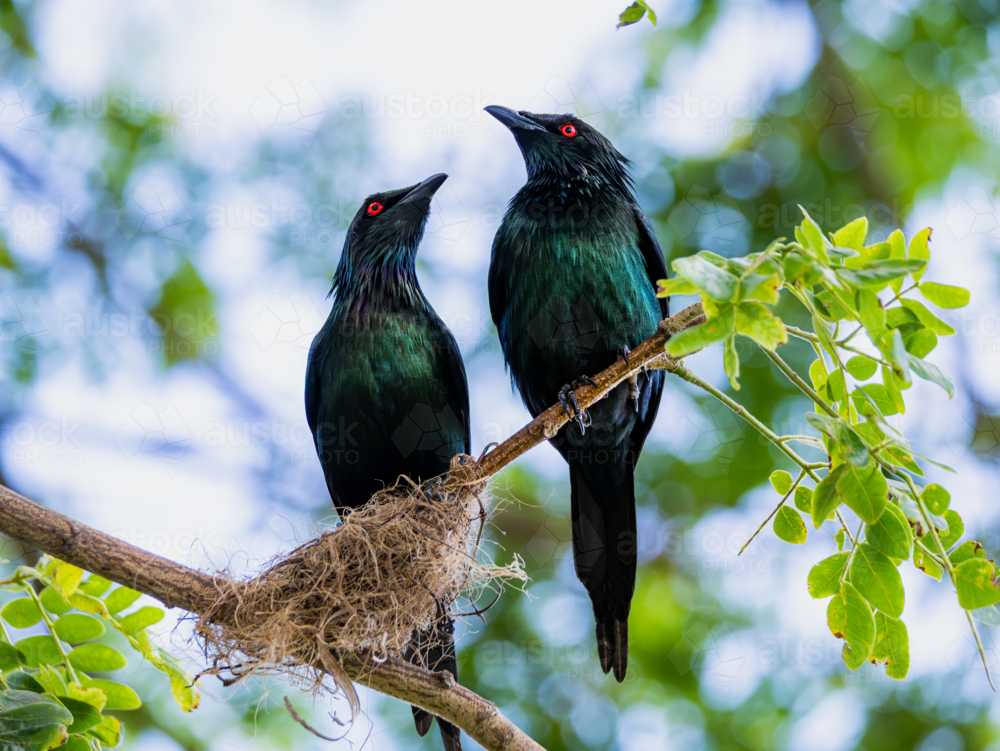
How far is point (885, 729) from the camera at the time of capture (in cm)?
582

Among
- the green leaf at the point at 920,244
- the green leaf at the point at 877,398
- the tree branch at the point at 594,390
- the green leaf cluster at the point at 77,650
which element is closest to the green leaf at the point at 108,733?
the green leaf cluster at the point at 77,650

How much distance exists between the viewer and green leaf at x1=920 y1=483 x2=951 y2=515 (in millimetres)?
2035

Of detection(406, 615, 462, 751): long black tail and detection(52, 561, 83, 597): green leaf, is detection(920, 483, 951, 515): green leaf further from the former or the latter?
detection(52, 561, 83, 597): green leaf

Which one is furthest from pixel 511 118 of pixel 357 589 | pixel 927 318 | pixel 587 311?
pixel 927 318

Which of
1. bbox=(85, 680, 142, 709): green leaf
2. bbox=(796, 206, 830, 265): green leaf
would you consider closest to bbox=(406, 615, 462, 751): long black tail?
bbox=(85, 680, 142, 709): green leaf

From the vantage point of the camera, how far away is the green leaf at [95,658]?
2.69 meters

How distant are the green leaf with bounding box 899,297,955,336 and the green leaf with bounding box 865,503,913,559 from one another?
0.41 meters

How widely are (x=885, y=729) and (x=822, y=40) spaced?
15.9 ft

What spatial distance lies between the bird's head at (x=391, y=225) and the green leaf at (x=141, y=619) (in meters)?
1.68

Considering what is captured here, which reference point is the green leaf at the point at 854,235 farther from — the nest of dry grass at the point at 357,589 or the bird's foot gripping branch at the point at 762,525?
the nest of dry grass at the point at 357,589

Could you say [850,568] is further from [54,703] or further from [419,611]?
[54,703]

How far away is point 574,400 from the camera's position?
305 centimetres

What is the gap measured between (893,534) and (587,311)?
1695 millimetres

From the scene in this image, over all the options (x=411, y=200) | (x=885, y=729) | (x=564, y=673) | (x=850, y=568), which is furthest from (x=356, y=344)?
(x=885, y=729)
